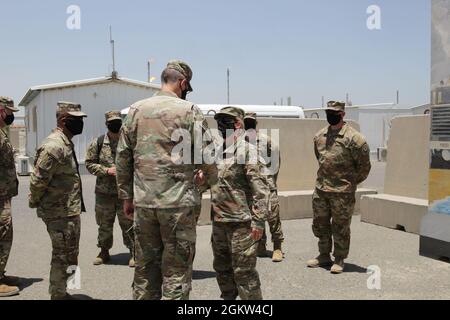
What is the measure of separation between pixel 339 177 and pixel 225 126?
2.10 meters

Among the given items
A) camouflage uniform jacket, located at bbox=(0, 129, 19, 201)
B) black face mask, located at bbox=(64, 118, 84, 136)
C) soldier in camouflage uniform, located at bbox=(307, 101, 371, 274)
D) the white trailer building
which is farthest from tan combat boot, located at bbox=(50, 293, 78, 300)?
the white trailer building

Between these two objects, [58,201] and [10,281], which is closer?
[58,201]

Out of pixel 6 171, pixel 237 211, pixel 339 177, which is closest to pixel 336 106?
pixel 339 177

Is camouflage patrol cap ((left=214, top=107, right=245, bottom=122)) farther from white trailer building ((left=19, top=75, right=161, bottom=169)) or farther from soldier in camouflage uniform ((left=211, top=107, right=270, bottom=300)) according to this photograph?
white trailer building ((left=19, top=75, right=161, bottom=169))

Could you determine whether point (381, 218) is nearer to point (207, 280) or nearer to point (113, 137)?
point (207, 280)

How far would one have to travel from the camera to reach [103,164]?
19.9 feet

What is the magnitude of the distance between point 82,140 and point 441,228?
565 inches

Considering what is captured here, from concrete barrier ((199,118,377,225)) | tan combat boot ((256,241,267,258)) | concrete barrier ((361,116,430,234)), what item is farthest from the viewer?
concrete barrier ((199,118,377,225))

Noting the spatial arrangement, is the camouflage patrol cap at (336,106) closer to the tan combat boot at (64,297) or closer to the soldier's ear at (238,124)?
the soldier's ear at (238,124)

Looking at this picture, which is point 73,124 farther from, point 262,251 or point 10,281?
point 262,251

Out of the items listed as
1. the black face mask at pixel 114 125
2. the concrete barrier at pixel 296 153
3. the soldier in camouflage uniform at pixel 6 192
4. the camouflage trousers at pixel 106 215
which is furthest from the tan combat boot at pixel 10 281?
the concrete barrier at pixel 296 153

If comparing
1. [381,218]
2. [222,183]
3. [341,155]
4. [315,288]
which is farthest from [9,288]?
[381,218]

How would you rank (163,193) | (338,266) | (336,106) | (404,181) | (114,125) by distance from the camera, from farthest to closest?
(404,181)
(114,125)
(336,106)
(338,266)
(163,193)

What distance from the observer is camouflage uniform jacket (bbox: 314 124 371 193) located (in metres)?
5.53
